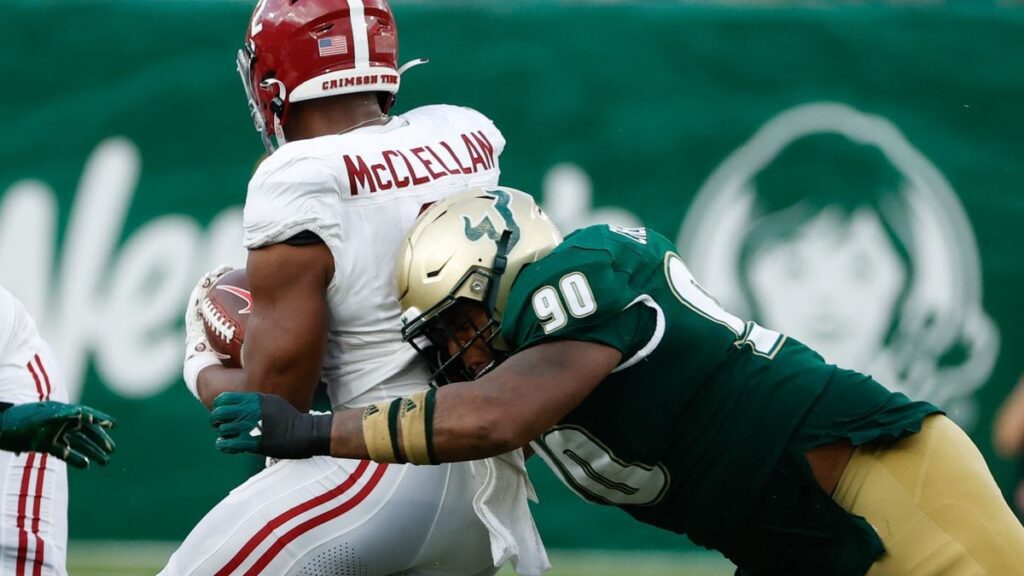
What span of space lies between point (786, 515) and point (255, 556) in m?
1.09

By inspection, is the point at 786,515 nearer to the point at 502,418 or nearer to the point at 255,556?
the point at 502,418

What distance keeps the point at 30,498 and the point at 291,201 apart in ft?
4.11

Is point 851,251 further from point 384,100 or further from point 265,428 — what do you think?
point 265,428

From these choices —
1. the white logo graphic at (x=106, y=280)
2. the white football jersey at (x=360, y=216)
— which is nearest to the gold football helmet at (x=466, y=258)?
the white football jersey at (x=360, y=216)

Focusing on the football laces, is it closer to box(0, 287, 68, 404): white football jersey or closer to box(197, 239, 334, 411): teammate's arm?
box(197, 239, 334, 411): teammate's arm

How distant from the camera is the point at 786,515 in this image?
310 cm

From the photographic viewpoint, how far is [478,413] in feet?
9.27

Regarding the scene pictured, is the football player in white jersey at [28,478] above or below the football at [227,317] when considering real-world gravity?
below

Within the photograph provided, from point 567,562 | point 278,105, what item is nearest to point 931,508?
point 278,105

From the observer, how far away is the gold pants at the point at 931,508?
2982mm

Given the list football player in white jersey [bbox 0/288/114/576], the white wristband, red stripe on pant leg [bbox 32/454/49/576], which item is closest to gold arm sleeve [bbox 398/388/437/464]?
the white wristband

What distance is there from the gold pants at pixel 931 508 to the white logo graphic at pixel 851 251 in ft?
12.8

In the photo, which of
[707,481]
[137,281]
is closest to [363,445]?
[707,481]

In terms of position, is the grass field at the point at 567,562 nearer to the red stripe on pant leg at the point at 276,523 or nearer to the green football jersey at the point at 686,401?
the red stripe on pant leg at the point at 276,523
